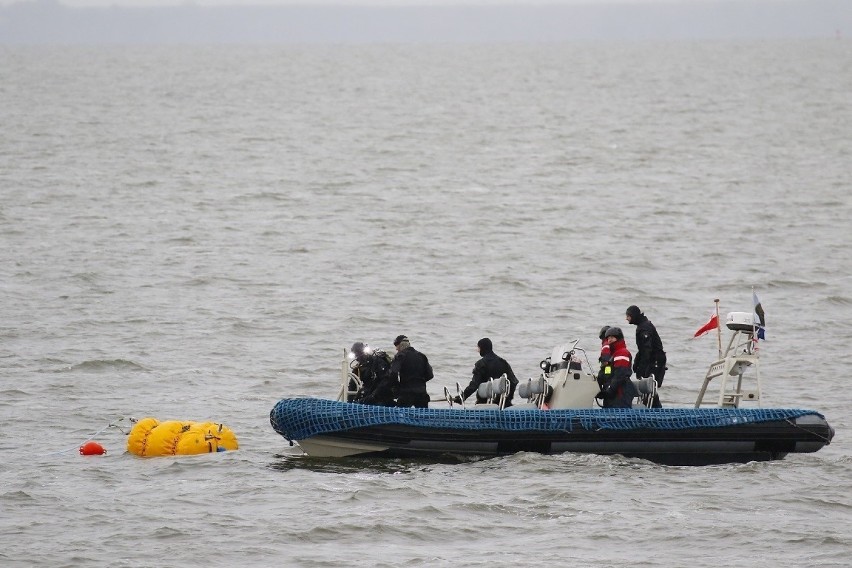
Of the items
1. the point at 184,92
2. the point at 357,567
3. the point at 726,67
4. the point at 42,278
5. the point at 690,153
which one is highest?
the point at 726,67

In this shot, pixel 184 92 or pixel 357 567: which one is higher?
pixel 184 92

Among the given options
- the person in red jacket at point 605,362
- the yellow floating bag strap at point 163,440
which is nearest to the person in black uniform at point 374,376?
the yellow floating bag strap at point 163,440

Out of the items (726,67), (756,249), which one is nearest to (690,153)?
(756,249)

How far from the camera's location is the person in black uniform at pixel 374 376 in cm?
1623

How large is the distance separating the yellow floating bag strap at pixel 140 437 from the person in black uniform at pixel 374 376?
2.48m

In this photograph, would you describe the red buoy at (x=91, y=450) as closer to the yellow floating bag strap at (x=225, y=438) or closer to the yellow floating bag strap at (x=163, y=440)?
the yellow floating bag strap at (x=163, y=440)

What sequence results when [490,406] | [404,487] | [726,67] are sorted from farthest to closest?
[726,67]
[490,406]
[404,487]

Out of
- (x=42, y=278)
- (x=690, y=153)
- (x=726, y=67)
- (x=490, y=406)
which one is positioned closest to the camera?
(x=490, y=406)

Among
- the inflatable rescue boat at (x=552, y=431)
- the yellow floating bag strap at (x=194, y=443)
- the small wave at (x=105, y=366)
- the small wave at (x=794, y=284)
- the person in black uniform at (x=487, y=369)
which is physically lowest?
the yellow floating bag strap at (x=194, y=443)

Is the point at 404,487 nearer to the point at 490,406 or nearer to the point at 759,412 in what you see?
the point at 490,406

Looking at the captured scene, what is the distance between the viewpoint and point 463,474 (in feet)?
50.8

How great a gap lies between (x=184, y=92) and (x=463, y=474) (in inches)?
3109

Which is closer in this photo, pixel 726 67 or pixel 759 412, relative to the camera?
pixel 759 412

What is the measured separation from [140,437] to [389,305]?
417 inches
